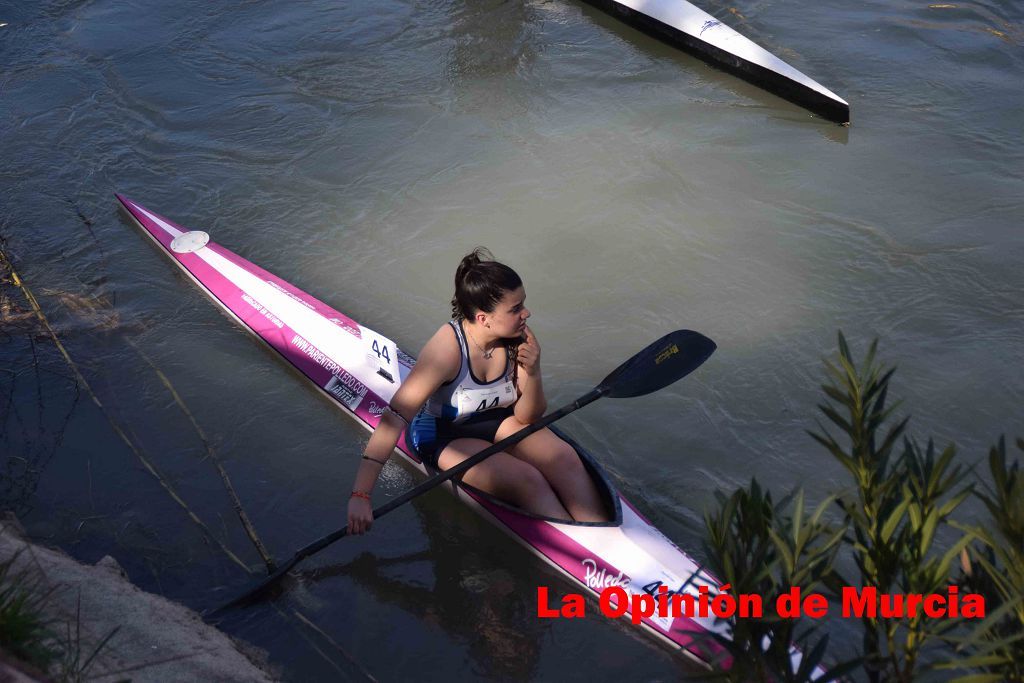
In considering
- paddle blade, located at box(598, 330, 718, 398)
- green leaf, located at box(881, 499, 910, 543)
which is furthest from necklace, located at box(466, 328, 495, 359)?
green leaf, located at box(881, 499, 910, 543)

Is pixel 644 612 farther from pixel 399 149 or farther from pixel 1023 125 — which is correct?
pixel 1023 125

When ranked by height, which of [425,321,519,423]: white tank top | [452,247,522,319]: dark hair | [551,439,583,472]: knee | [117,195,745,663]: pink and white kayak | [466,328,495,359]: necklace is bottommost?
[117,195,745,663]: pink and white kayak

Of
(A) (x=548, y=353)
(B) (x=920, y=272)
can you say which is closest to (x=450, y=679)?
(A) (x=548, y=353)

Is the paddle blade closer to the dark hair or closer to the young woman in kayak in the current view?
the young woman in kayak

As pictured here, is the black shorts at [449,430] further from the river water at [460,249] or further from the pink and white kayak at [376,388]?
the river water at [460,249]

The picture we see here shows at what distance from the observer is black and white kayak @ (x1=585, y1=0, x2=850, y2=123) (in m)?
8.10

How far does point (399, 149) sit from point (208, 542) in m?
4.34

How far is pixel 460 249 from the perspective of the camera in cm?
698

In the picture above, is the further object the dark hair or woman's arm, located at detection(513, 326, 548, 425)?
woman's arm, located at detection(513, 326, 548, 425)

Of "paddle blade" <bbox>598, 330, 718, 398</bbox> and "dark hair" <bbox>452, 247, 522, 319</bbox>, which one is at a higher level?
"dark hair" <bbox>452, 247, 522, 319</bbox>

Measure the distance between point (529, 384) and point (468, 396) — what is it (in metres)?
0.30

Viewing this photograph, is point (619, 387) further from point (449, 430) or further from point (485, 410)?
point (449, 430)

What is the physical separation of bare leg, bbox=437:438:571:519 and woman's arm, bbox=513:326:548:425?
213 mm

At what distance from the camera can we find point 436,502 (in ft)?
16.6
